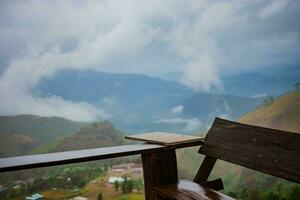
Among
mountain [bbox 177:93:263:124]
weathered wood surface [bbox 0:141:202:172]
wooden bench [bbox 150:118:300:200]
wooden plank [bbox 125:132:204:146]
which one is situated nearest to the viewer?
weathered wood surface [bbox 0:141:202:172]

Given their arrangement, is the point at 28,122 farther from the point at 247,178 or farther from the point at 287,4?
the point at 287,4

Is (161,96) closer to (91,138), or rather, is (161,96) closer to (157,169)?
(91,138)

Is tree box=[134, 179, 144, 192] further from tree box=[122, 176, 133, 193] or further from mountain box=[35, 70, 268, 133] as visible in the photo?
mountain box=[35, 70, 268, 133]

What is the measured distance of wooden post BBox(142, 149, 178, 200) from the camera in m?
2.03

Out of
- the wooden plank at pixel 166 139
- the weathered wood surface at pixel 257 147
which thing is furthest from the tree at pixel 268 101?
the wooden plank at pixel 166 139

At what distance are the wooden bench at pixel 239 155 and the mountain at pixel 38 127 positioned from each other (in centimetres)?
215

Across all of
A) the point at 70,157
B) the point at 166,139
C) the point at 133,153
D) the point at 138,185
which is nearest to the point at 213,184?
the point at 166,139

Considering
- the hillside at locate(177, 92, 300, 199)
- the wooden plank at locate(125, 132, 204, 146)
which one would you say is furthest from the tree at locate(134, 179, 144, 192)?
the wooden plank at locate(125, 132, 204, 146)

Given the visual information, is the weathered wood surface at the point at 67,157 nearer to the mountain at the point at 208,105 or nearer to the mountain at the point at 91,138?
the mountain at the point at 91,138

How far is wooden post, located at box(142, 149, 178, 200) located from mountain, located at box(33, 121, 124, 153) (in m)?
2.05

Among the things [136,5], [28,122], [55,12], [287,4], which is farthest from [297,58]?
[28,122]

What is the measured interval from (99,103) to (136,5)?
1.42 metres

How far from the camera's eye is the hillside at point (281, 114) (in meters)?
3.77

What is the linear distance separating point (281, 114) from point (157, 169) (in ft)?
8.07
